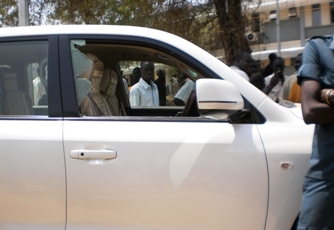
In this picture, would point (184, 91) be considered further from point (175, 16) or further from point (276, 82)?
point (175, 16)

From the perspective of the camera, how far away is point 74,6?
393 inches

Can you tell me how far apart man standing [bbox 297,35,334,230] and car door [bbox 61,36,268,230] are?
25 centimetres

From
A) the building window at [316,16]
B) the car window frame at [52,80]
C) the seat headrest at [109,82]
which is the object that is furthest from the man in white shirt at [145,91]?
the building window at [316,16]

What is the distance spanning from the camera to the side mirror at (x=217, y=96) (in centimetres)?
223

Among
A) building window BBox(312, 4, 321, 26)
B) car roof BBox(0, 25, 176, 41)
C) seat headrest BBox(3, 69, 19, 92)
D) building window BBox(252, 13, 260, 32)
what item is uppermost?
building window BBox(312, 4, 321, 26)

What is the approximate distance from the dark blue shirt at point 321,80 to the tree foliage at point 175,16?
6.77 meters

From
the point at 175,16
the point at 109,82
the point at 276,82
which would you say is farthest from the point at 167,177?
the point at 175,16

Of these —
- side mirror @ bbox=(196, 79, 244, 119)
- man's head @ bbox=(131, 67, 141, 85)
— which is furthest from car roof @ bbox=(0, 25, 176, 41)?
man's head @ bbox=(131, 67, 141, 85)

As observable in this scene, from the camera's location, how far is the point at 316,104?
6.78 feet

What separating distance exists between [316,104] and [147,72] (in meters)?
2.49

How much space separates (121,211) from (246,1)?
824 cm

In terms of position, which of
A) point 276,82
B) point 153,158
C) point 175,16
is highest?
point 175,16

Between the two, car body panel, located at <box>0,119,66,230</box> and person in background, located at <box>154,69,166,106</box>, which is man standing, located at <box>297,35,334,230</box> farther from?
person in background, located at <box>154,69,166,106</box>

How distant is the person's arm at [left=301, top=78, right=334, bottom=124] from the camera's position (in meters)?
2.04
